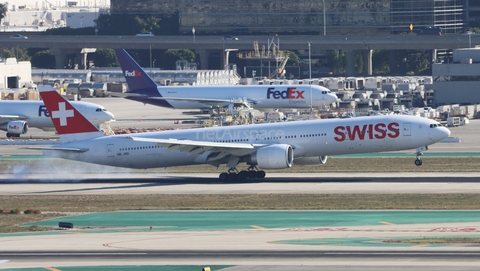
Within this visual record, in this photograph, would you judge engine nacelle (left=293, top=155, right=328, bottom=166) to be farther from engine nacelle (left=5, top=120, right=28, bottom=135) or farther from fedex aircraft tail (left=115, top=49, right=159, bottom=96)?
fedex aircraft tail (left=115, top=49, right=159, bottom=96)

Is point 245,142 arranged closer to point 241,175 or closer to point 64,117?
point 241,175

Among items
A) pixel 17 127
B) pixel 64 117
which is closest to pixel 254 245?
pixel 64 117

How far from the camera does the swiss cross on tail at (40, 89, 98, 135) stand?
6009cm

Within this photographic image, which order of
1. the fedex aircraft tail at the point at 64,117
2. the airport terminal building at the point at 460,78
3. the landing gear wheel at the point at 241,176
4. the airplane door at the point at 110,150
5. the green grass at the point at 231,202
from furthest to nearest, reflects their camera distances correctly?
the airport terminal building at the point at 460,78
the airplane door at the point at 110,150
the fedex aircraft tail at the point at 64,117
the landing gear wheel at the point at 241,176
the green grass at the point at 231,202

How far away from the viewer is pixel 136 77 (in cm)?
11369

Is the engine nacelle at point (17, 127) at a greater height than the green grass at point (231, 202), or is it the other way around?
the engine nacelle at point (17, 127)

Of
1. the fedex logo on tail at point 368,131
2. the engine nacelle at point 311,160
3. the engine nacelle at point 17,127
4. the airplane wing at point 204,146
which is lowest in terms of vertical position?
the engine nacelle at point 311,160

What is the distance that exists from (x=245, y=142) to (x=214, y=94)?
55.0 m

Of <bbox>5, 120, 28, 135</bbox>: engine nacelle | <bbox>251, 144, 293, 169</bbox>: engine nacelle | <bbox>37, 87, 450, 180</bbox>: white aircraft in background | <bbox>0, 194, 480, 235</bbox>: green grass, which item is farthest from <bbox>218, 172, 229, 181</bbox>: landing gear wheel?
<bbox>5, 120, 28, 135</bbox>: engine nacelle

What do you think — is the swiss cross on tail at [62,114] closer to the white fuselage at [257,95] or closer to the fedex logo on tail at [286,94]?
the white fuselage at [257,95]

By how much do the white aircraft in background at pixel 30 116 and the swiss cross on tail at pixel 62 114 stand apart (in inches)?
1254

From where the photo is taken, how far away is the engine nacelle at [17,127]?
9138cm

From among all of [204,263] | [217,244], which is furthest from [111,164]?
[204,263]

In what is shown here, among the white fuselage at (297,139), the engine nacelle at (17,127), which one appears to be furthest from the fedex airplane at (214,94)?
the white fuselage at (297,139)
